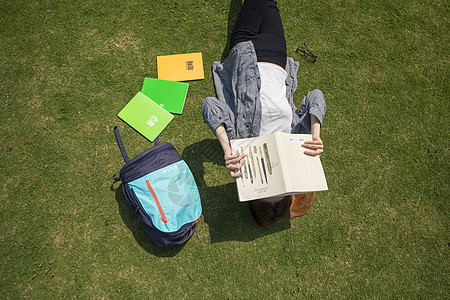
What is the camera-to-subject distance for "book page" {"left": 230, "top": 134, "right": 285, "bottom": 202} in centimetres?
182

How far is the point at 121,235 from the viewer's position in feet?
8.45

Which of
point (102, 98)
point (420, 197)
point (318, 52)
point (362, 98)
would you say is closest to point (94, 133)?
point (102, 98)

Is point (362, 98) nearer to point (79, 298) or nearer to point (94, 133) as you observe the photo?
point (94, 133)

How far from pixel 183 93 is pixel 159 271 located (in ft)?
6.13

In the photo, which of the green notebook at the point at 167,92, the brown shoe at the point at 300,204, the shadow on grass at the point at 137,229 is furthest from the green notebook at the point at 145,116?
the brown shoe at the point at 300,204

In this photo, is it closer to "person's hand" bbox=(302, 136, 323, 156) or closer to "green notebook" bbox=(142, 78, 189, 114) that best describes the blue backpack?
"green notebook" bbox=(142, 78, 189, 114)

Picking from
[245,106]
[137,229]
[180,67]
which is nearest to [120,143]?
[137,229]

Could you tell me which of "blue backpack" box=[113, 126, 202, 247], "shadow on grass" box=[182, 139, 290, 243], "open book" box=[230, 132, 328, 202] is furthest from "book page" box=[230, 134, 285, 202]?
"shadow on grass" box=[182, 139, 290, 243]

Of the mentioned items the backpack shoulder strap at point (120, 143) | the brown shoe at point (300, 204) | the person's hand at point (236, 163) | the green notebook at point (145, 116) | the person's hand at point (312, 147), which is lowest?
the brown shoe at point (300, 204)

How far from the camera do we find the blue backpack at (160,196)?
2.38 m

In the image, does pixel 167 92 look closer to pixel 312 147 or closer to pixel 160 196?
pixel 160 196

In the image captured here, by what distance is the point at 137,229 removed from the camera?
2594mm

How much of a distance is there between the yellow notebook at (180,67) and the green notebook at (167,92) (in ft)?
0.24

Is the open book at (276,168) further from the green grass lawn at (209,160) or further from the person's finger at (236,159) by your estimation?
the green grass lawn at (209,160)
